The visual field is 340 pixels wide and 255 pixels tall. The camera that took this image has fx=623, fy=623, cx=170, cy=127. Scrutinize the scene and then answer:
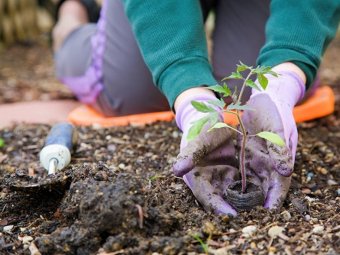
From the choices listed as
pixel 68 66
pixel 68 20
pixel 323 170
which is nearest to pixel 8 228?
pixel 323 170

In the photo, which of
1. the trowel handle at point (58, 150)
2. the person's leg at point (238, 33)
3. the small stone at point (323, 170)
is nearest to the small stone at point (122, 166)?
the trowel handle at point (58, 150)

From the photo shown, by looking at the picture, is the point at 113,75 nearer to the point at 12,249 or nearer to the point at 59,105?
the point at 59,105

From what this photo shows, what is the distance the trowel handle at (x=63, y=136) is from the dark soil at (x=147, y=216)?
2.1 inches

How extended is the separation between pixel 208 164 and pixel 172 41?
36cm

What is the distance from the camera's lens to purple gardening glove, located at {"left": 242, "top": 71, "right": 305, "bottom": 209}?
3.94ft

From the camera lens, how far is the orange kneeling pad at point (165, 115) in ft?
6.37

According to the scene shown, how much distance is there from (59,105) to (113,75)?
16.8 inches

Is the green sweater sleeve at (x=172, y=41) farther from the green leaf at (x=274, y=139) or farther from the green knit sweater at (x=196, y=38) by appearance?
the green leaf at (x=274, y=139)

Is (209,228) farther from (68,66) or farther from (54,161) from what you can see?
(68,66)

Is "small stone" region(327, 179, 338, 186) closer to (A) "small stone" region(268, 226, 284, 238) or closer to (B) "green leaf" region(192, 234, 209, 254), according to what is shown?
(A) "small stone" region(268, 226, 284, 238)

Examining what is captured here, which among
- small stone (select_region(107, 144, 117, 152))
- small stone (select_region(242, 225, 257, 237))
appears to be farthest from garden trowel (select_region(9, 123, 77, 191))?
small stone (select_region(242, 225, 257, 237))

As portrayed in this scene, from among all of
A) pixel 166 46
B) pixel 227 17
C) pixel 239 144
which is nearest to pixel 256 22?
pixel 227 17

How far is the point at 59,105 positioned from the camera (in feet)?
7.85

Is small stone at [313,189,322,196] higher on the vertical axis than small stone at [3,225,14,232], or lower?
lower
